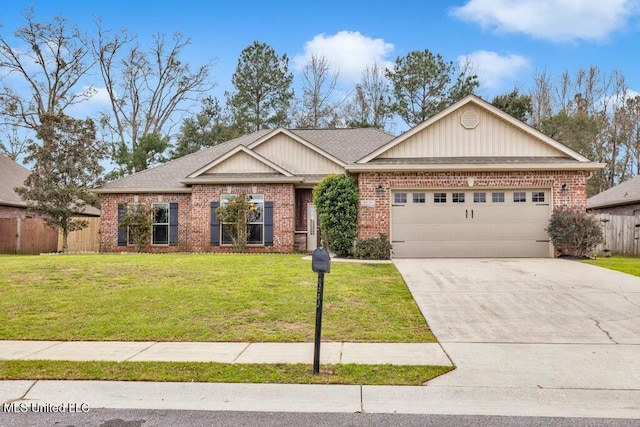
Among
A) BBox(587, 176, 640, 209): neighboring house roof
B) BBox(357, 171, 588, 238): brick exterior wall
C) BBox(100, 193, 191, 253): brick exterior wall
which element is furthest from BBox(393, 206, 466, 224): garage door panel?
BBox(587, 176, 640, 209): neighboring house roof

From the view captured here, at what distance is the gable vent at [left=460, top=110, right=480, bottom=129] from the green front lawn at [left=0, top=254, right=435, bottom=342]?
644 cm

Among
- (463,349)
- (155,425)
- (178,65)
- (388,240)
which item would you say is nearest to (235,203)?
(388,240)

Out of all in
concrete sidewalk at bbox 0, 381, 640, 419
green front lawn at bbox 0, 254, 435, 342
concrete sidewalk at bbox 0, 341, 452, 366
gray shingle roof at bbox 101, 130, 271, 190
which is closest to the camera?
concrete sidewalk at bbox 0, 381, 640, 419

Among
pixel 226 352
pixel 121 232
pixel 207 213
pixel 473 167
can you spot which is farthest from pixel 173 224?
pixel 226 352

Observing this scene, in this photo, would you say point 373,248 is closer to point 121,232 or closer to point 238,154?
point 238,154

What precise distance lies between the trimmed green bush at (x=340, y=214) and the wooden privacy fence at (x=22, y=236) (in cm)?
1415

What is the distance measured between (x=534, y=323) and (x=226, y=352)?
15.2ft

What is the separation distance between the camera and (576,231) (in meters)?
14.1

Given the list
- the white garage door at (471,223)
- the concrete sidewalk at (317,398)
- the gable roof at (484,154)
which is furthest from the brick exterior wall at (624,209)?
the concrete sidewalk at (317,398)

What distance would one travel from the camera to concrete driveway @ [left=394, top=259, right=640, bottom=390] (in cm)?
501

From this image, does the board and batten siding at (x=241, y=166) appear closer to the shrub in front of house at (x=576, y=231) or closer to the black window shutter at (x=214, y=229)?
the black window shutter at (x=214, y=229)

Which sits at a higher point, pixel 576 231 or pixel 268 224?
pixel 268 224

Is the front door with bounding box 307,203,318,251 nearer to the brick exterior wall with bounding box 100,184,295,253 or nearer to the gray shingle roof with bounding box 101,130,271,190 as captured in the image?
the brick exterior wall with bounding box 100,184,295,253

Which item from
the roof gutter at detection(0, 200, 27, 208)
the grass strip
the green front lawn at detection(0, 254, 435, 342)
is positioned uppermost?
the roof gutter at detection(0, 200, 27, 208)
